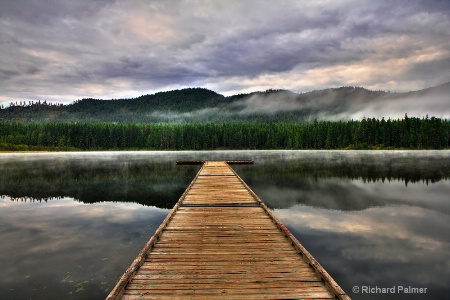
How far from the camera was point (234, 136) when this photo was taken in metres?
158

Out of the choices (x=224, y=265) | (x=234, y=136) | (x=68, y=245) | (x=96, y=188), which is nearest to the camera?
(x=224, y=265)

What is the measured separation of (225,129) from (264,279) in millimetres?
156199

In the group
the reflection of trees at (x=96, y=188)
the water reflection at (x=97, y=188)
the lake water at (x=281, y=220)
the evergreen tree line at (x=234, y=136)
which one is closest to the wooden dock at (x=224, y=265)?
the lake water at (x=281, y=220)

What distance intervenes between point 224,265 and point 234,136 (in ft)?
497

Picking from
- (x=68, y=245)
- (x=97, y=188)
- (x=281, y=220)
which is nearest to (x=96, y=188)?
(x=97, y=188)

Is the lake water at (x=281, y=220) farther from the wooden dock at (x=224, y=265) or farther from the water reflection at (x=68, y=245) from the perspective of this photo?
the wooden dock at (x=224, y=265)

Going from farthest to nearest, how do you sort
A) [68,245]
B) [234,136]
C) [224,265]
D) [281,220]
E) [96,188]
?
[234,136]
[96,188]
[281,220]
[68,245]
[224,265]

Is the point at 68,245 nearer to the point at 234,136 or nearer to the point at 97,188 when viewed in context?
the point at 97,188

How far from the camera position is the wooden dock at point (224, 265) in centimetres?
629

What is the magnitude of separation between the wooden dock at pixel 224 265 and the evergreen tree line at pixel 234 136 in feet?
472

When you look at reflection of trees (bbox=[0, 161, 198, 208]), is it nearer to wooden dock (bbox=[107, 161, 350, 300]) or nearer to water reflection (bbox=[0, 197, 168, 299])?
water reflection (bbox=[0, 197, 168, 299])

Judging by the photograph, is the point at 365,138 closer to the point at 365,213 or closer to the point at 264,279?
the point at 365,213

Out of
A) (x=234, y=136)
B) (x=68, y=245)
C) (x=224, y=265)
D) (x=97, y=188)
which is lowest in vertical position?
(x=68, y=245)

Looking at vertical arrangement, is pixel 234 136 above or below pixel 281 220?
above
